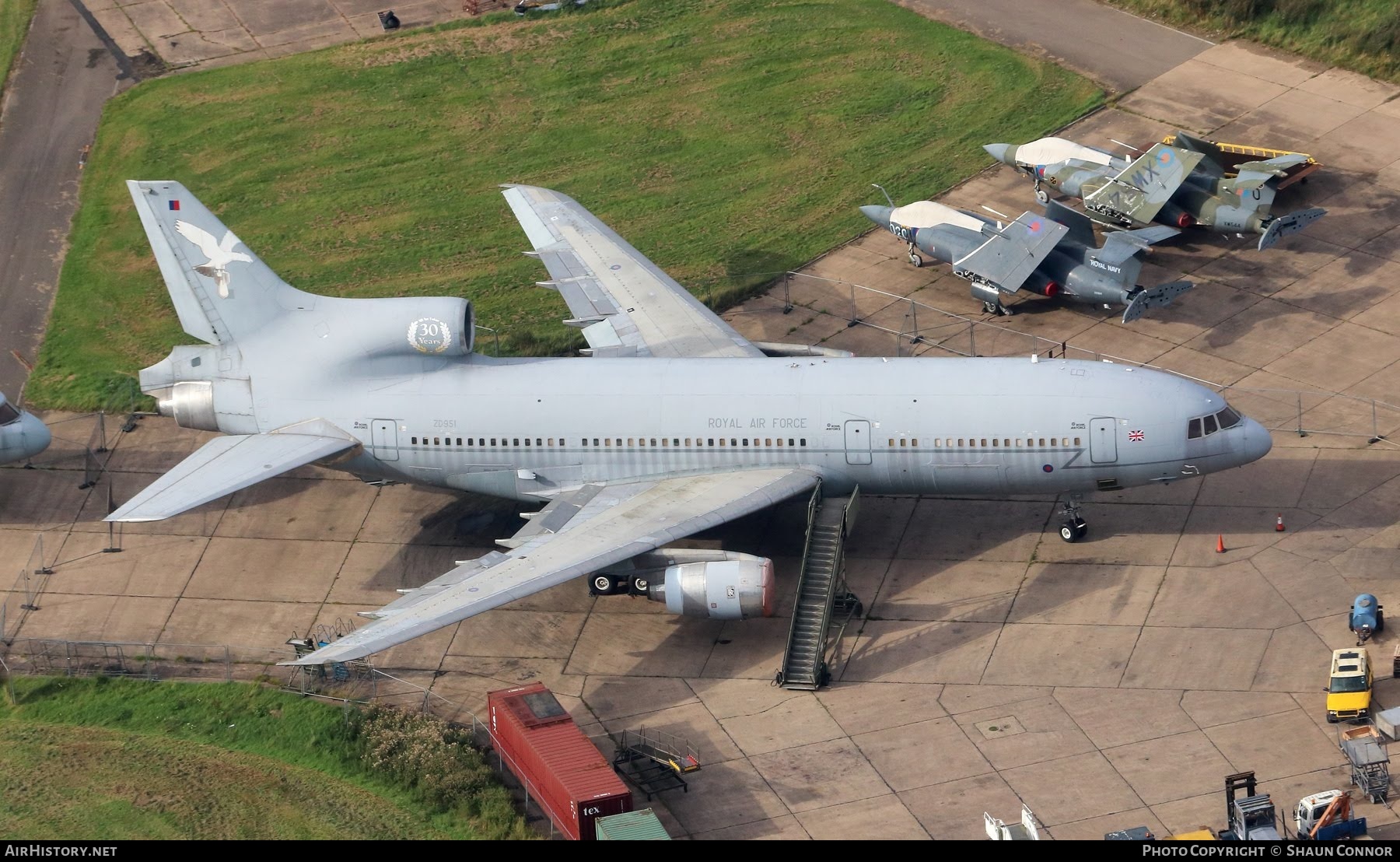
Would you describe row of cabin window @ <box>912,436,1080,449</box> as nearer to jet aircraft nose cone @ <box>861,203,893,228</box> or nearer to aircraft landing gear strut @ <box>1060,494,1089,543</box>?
aircraft landing gear strut @ <box>1060,494,1089,543</box>

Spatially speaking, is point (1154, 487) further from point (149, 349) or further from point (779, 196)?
point (149, 349)

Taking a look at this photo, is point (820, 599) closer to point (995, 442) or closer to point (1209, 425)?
point (995, 442)

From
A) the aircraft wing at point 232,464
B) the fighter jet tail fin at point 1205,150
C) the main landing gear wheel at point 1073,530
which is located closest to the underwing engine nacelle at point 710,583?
the main landing gear wheel at point 1073,530

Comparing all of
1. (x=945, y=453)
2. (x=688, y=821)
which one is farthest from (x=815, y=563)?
(x=688, y=821)

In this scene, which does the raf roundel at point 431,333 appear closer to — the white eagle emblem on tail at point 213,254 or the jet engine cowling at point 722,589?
the white eagle emblem on tail at point 213,254

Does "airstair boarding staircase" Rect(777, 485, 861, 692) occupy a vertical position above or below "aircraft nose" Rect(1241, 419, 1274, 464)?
below

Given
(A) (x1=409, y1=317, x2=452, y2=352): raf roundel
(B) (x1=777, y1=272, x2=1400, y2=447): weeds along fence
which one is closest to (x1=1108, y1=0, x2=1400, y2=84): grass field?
(B) (x1=777, y1=272, x2=1400, y2=447): weeds along fence
